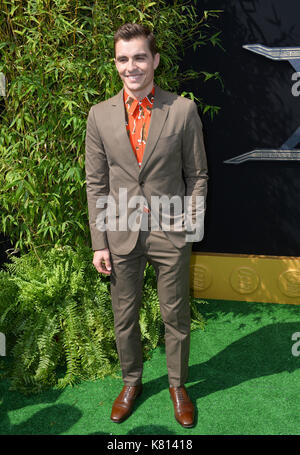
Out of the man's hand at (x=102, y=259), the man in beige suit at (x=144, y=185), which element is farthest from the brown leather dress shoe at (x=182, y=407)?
the man's hand at (x=102, y=259)

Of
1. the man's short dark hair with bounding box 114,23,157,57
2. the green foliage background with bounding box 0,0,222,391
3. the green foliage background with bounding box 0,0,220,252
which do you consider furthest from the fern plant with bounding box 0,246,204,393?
the man's short dark hair with bounding box 114,23,157,57

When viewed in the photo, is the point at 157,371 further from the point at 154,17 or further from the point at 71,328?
the point at 154,17

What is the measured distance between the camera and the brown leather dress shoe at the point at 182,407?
2.37m

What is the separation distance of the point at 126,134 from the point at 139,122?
110 millimetres

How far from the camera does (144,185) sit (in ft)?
6.97

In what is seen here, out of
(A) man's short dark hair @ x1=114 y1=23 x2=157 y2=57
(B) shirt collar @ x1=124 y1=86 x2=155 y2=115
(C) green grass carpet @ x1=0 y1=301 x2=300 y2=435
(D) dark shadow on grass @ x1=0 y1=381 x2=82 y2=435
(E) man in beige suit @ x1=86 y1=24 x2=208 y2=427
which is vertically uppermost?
(A) man's short dark hair @ x1=114 y1=23 x2=157 y2=57

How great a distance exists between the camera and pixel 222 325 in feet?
11.1

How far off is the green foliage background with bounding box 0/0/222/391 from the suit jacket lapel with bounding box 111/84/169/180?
1.96 feet

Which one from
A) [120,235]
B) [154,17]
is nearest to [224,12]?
[154,17]

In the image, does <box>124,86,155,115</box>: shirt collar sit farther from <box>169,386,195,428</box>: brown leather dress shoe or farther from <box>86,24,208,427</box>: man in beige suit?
<box>169,386,195,428</box>: brown leather dress shoe

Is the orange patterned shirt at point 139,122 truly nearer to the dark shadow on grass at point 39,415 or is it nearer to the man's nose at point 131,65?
the man's nose at point 131,65

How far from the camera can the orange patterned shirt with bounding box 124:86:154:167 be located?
6.98 feet

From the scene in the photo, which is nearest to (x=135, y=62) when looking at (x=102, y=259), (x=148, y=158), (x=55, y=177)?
(x=148, y=158)

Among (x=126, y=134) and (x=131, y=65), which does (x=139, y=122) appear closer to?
(x=126, y=134)
